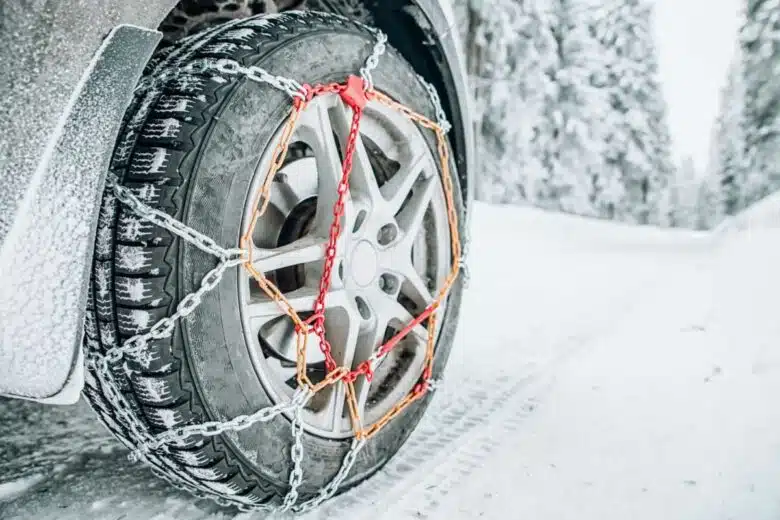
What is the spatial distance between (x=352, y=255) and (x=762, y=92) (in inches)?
735

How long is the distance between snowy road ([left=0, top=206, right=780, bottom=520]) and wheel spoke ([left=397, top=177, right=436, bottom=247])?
0.64m

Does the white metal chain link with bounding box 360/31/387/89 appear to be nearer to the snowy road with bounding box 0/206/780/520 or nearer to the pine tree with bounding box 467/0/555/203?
the snowy road with bounding box 0/206/780/520

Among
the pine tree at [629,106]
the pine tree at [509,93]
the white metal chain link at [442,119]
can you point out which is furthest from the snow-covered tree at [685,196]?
the white metal chain link at [442,119]

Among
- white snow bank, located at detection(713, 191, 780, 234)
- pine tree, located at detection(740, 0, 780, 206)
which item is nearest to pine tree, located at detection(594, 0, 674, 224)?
pine tree, located at detection(740, 0, 780, 206)

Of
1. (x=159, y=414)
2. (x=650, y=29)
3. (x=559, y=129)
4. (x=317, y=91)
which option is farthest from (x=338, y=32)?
(x=650, y=29)

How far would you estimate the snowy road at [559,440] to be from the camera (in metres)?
1.52

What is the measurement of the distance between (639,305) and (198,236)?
380cm

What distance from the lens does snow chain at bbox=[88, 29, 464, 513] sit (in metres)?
1.11

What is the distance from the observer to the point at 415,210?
5.67ft

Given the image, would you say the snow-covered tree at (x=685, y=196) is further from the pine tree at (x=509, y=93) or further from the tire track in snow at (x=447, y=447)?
the tire track in snow at (x=447, y=447)

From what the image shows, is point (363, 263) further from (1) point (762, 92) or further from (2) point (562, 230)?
(1) point (762, 92)

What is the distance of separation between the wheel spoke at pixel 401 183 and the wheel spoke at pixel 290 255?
0.90ft

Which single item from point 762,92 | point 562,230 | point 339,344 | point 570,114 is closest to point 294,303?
point 339,344

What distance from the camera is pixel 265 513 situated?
1.46m
